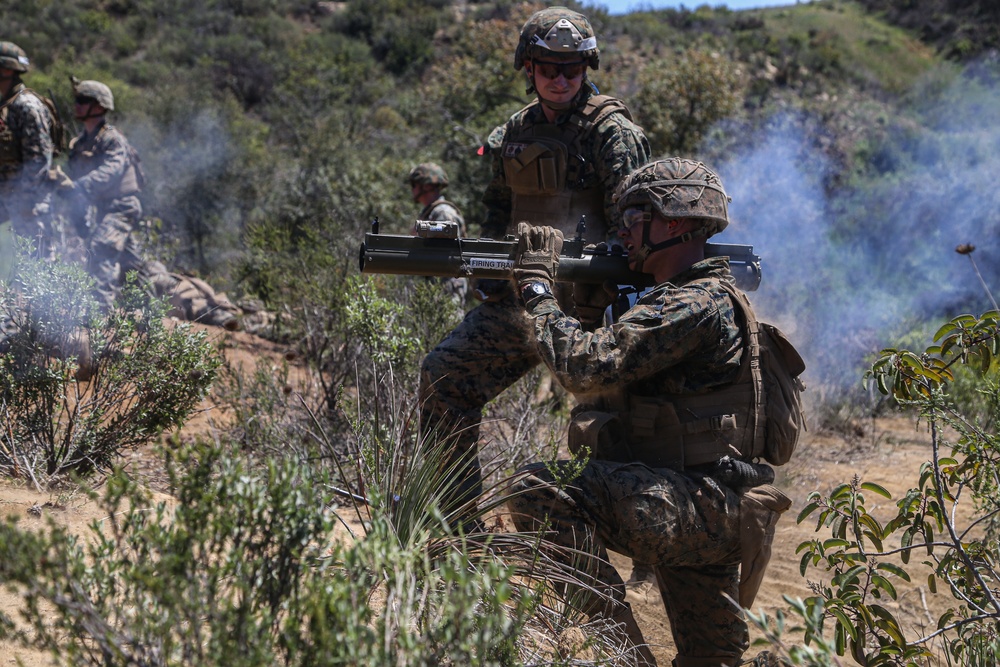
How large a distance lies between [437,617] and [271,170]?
47.9 ft

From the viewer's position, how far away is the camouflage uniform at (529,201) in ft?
13.7

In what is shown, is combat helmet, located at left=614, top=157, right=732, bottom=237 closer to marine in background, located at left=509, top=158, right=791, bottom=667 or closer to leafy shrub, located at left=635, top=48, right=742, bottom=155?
marine in background, located at left=509, top=158, right=791, bottom=667

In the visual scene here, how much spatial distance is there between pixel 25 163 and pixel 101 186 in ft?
2.43

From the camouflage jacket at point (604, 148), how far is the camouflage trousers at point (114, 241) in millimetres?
4715

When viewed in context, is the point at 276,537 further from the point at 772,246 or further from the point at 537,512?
the point at 772,246

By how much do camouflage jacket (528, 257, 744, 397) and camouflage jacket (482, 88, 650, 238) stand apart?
2.64 ft

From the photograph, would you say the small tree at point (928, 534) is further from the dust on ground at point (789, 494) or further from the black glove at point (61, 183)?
the black glove at point (61, 183)

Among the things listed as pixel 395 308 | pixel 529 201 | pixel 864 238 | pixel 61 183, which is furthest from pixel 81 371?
pixel 864 238

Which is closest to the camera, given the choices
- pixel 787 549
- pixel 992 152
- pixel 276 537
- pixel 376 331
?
pixel 276 537

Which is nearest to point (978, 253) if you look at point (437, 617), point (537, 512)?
point (537, 512)

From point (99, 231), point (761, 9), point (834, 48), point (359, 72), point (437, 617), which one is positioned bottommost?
point (437, 617)

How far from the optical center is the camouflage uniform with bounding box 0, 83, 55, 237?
25.1ft

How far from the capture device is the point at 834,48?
31.8 m

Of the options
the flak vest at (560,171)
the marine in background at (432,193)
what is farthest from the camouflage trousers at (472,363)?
the marine in background at (432,193)
